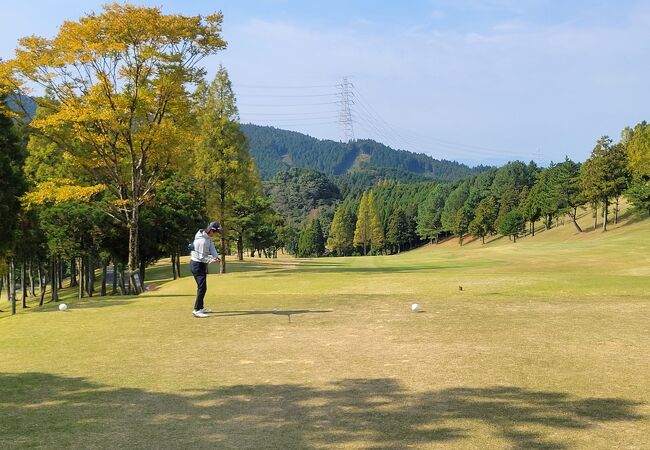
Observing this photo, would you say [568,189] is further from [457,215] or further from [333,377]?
[333,377]

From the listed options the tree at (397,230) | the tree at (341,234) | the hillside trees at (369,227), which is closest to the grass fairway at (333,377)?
the hillside trees at (369,227)

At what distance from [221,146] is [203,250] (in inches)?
961

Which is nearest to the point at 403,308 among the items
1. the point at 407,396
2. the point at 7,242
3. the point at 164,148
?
the point at 407,396

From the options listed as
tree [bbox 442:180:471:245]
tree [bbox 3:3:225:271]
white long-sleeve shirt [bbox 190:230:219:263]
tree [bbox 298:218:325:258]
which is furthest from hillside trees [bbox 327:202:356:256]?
white long-sleeve shirt [bbox 190:230:219:263]

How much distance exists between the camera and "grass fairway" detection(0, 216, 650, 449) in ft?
19.6

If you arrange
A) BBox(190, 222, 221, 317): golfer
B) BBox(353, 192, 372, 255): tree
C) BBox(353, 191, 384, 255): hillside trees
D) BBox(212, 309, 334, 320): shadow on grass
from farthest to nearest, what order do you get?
BBox(353, 192, 372, 255): tree, BBox(353, 191, 384, 255): hillside trees, BBox(212, 309, 334, 320): shadow on grass, BBox(190, 222, 221, 317): golfer

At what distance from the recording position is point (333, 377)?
8.34 m

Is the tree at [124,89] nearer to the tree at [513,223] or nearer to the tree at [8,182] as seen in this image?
the tree at [8,182]

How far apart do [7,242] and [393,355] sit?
30.2 m

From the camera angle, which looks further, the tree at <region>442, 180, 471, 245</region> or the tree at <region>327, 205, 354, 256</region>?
the tree at <region>327, 205, 354, 256</region>

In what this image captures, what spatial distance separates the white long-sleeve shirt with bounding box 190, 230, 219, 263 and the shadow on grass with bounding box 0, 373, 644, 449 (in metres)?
7.15

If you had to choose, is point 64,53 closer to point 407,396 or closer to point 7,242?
point 7,242

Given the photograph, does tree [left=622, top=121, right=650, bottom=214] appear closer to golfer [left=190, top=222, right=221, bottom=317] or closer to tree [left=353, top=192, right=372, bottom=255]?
tree [left=353, top=192, right=372, bottom=255]

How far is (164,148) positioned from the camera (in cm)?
2905
